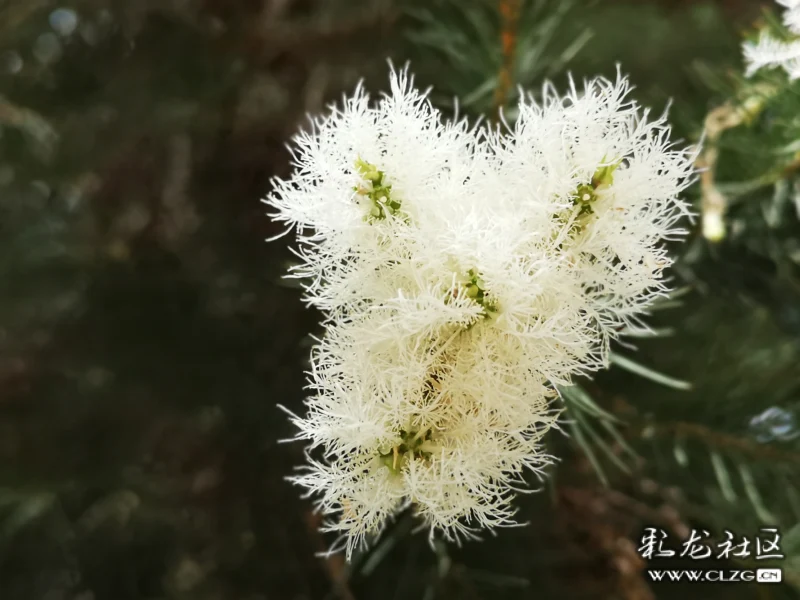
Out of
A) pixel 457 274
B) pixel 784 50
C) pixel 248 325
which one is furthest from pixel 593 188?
pixel 248 325

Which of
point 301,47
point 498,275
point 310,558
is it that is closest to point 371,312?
point 498,275

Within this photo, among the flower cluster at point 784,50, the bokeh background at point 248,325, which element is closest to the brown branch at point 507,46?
the bokeh background at point 248,325

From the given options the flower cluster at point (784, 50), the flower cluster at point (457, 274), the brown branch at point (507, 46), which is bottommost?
the flower cluster at point (457, 274)

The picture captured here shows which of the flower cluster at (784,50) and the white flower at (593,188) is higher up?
the flower cluster at (784,50)

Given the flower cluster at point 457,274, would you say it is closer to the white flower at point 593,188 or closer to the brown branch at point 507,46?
the white flower at point 593,188

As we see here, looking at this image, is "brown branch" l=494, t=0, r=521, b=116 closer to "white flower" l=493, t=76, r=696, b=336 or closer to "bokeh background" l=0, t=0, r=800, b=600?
"bokeh background" l=0, t=0, r=800, b=600

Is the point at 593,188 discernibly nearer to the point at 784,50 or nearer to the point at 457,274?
the point at 457,274
